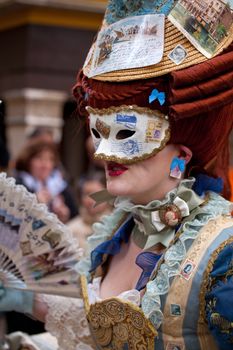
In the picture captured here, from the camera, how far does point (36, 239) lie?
1.97 metres

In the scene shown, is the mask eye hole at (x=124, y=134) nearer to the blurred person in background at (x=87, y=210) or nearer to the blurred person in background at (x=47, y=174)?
the blurred person in background at (x=87, y=210)

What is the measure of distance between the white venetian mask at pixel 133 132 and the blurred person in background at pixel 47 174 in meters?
2.37

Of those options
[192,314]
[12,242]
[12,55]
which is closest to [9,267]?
[12,242]

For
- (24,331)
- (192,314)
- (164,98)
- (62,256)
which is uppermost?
(164,98)

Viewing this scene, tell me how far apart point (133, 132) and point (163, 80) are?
13 cm

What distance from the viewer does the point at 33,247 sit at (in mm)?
1977

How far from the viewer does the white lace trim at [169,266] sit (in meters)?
1.61

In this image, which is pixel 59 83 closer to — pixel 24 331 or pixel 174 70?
pixel 24 331

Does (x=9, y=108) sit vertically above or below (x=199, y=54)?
below

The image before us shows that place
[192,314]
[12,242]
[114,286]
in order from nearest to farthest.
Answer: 1. [192,314]
2. [114,286]
3. [12,242]

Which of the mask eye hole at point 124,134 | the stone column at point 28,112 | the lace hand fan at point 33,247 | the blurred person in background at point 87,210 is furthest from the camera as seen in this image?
the stone column at point 28,112

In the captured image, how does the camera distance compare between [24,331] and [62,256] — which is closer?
[62,256]

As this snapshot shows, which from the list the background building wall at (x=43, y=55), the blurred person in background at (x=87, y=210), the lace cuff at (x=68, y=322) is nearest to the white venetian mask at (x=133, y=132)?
the lace cuff at (x=68, y=322)

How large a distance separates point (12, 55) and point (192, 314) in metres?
6.20
